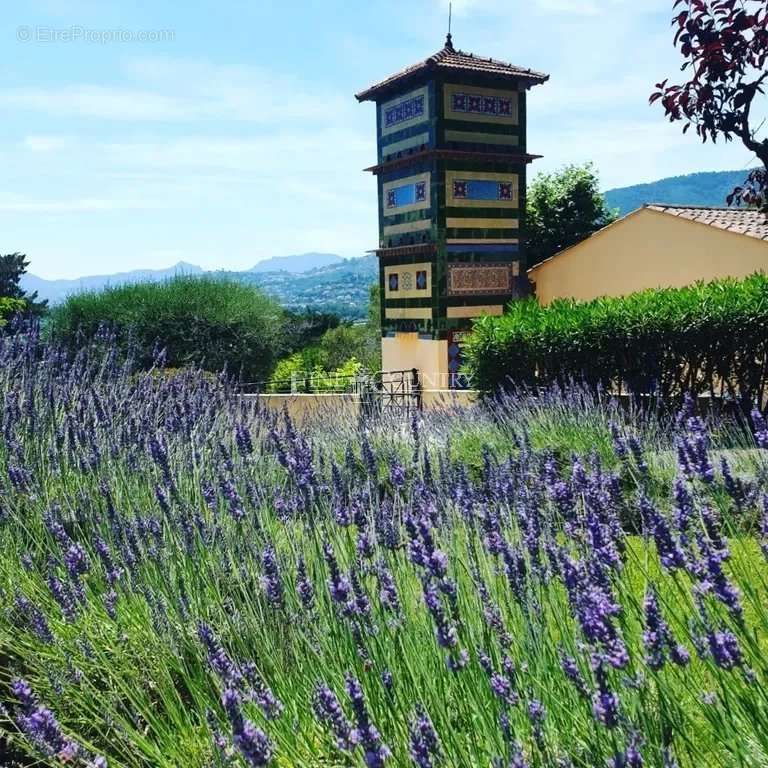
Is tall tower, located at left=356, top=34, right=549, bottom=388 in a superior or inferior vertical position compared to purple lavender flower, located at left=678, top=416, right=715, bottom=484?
superior

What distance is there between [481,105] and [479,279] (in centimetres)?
399

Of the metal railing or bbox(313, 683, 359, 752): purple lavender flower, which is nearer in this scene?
bbox(313, 683, 359, 752): purple lavender flower

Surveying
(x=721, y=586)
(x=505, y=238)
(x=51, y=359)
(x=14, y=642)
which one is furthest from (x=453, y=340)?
(x=721, y=586)

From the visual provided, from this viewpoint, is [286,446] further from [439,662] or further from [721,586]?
[721,586]

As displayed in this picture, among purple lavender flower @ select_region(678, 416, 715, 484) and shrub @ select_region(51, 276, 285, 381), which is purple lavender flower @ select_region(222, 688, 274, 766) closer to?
A: purple lavender flower @ select_region(678, 416, 715, 484)

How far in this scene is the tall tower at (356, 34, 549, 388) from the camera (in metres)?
18.6

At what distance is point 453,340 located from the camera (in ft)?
62.3

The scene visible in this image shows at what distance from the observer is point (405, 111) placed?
19406 mm

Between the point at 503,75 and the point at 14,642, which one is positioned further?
the point at 503,75

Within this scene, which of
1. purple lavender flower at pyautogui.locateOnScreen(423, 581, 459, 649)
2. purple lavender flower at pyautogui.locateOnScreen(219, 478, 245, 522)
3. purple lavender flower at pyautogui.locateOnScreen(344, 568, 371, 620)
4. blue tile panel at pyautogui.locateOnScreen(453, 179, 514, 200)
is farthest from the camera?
blue tile panel at pyautogui.locateOnScreen(453, 179, 514, 200)

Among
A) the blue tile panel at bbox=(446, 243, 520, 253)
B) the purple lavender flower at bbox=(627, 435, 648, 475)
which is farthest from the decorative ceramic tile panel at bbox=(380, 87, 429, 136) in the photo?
the purple lavender flower at bbox=(627, 435, 648, 475)

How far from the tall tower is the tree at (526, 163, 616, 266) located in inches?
110

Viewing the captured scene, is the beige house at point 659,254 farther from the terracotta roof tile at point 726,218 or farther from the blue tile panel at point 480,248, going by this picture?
the blue tile panel at point 480,248

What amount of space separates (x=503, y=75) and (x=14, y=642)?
58.8ft
